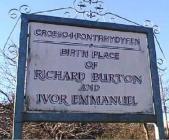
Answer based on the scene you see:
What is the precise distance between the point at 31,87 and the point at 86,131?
6.17 m

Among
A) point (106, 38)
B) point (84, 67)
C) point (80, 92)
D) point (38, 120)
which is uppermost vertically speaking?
point (106, 38)

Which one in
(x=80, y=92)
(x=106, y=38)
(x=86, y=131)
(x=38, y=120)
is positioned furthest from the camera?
(x=86, y=131)

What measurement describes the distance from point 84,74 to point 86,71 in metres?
0.05

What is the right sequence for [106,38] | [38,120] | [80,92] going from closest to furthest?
1. [38,120]
2. [80,92]
3. [106,38]

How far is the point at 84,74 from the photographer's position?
17.4 ft

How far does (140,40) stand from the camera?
5832 millimetres

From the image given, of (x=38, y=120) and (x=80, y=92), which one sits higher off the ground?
(x=80, y=92)

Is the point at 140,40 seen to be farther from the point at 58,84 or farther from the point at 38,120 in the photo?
the point at 38,120

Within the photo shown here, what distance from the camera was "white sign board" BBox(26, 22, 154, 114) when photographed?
507 centimetres

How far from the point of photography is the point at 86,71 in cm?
532

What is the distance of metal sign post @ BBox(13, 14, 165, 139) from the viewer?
5.00m

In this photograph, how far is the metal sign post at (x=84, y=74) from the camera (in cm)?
500

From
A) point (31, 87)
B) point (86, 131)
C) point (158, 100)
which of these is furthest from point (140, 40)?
point (86, 131)

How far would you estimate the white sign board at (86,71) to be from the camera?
5.07 m
